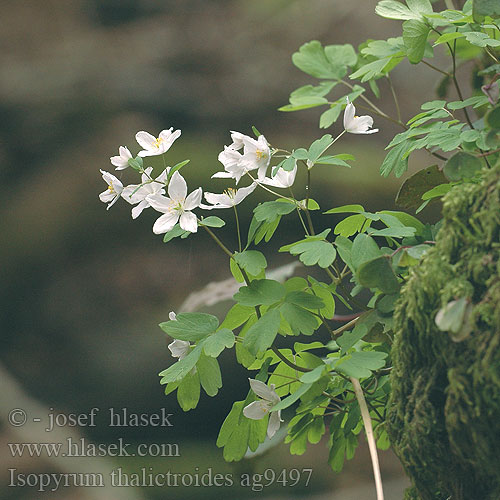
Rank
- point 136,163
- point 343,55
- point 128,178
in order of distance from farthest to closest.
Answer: point 128,178 < point 343,55 < point 136,163

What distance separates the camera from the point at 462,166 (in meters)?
0.65

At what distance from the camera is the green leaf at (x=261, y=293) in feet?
2.29

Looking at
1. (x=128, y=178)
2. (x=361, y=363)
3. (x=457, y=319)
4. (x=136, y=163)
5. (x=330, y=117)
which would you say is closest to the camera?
(x=457, y=319)

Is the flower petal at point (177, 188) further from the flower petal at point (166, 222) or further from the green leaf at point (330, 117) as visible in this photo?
the green leaf at point (330, 117)

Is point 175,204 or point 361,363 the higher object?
point 175,204

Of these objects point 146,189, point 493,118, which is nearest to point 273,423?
point 146,189

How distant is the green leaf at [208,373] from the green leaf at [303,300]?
143 mm

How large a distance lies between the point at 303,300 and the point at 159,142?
294mm

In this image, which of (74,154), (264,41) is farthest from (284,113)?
(74,154)

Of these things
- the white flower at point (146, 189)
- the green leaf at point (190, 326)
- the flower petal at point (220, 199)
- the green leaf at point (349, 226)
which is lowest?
the green leaf at point (190, 326)

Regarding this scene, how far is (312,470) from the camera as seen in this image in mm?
1784

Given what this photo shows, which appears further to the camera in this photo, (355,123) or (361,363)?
(355,123)

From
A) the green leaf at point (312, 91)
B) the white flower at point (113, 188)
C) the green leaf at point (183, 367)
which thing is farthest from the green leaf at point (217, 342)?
the green leaf at point (312, 91)

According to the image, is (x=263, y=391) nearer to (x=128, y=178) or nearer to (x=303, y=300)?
(x=303, y=300)
